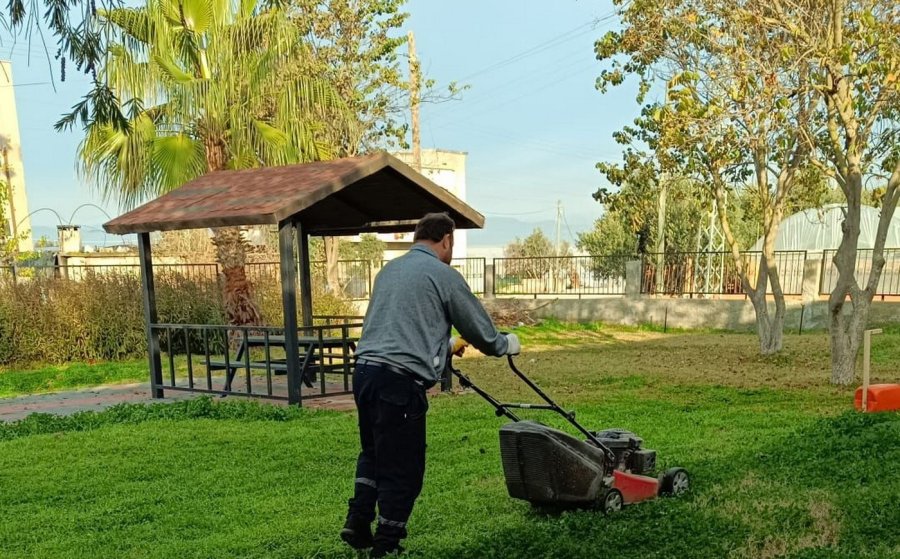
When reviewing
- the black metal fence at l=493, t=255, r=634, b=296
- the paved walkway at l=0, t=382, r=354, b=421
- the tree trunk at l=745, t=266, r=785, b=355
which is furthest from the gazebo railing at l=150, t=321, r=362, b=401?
the black metal fence at l=493, t=255, r=634, b=296

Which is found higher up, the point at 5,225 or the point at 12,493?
the point at 5,225

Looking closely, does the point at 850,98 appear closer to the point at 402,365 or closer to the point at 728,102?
the point at 728,102

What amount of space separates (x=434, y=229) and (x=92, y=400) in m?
8.71

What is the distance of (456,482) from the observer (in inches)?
225

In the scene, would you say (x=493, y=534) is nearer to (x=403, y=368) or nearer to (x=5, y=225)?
(x=403, y=368)

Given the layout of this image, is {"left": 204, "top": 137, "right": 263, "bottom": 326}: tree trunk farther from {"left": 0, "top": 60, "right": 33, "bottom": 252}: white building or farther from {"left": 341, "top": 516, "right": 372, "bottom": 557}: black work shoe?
{"left": 0, "top": 60, "right": 33, "bottom": 252}: white building

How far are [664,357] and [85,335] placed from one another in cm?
1155

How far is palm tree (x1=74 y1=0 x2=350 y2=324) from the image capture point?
13.7 meters

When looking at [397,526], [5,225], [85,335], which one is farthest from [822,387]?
[5,225]

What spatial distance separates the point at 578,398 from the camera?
9.78 m

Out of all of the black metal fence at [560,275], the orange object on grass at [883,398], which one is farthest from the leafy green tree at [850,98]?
the black metal fence at [560,275]

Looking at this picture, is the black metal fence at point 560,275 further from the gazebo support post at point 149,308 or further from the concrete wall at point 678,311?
the gazebo support post at point 149,308

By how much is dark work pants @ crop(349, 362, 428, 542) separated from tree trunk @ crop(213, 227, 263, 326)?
11.8 m

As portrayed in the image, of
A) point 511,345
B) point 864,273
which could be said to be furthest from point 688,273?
point 511,345
